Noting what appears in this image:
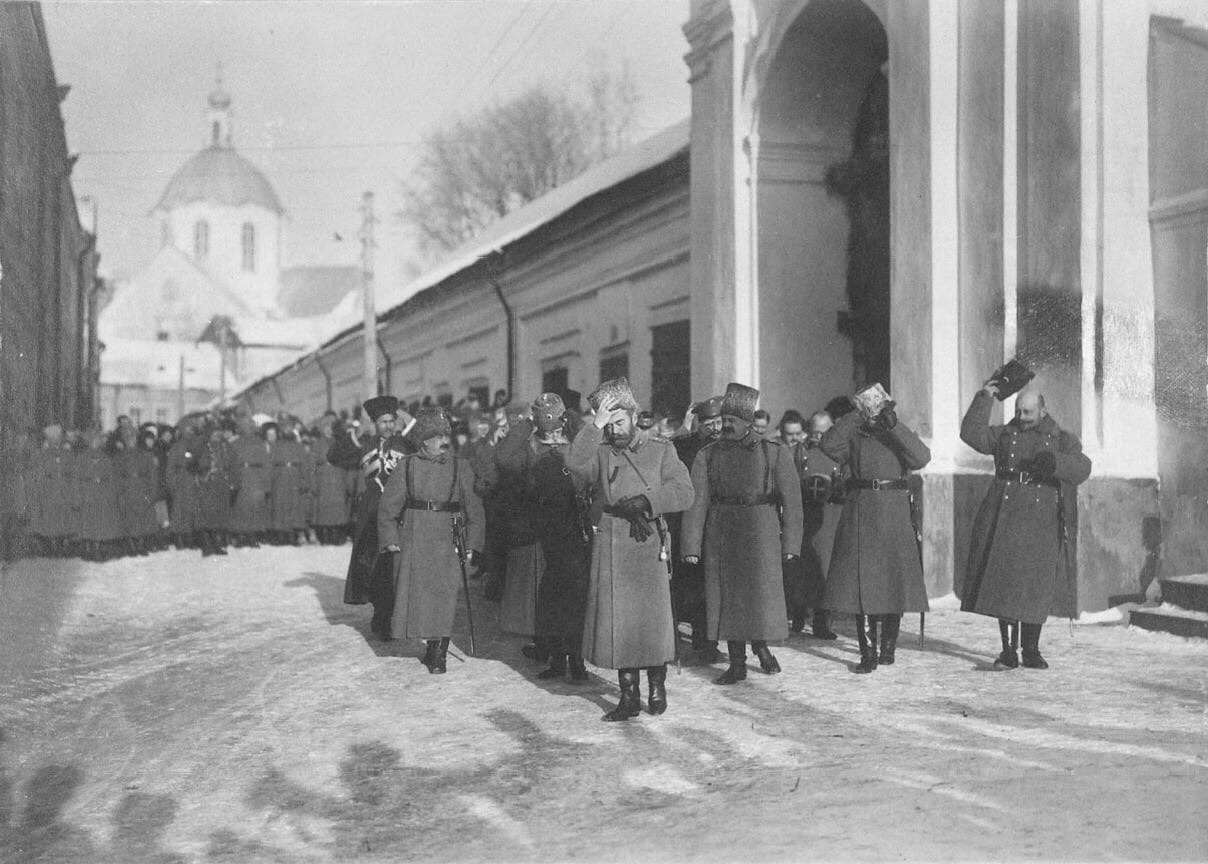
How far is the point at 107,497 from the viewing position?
1594 cm

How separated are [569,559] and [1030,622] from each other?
8.68 feet

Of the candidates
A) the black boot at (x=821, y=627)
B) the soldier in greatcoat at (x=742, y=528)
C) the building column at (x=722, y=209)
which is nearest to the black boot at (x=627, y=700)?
the soldier in greatcoat at (x=742, y=528)

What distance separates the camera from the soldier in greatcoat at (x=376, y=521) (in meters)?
9.03

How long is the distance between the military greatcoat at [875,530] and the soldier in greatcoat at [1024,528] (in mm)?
372

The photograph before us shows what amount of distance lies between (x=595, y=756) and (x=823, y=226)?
27.8 feet

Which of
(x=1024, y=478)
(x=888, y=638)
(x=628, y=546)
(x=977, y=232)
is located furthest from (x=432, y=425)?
(x=977, y=232)

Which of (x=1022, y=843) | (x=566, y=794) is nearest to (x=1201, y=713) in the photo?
(x=1022, y=843)

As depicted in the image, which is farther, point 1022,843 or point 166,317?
point 166,317

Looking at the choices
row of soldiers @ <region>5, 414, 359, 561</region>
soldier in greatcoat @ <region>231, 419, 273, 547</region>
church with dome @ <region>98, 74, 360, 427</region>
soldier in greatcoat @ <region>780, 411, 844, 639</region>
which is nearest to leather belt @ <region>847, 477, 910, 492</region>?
soldier in greatcoat @ <region>780, 411, 844, 639</region>

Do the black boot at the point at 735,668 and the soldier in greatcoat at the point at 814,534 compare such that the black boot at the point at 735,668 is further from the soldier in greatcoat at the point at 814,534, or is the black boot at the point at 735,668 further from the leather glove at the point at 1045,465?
the leather glove at the point at 1045,465

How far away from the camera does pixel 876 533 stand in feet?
24.2

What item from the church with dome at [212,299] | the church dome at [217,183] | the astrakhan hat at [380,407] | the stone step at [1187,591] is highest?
the church dome at [217,183]

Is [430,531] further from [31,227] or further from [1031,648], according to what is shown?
[31,227]

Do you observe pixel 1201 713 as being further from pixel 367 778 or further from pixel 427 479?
pixel 427 479
